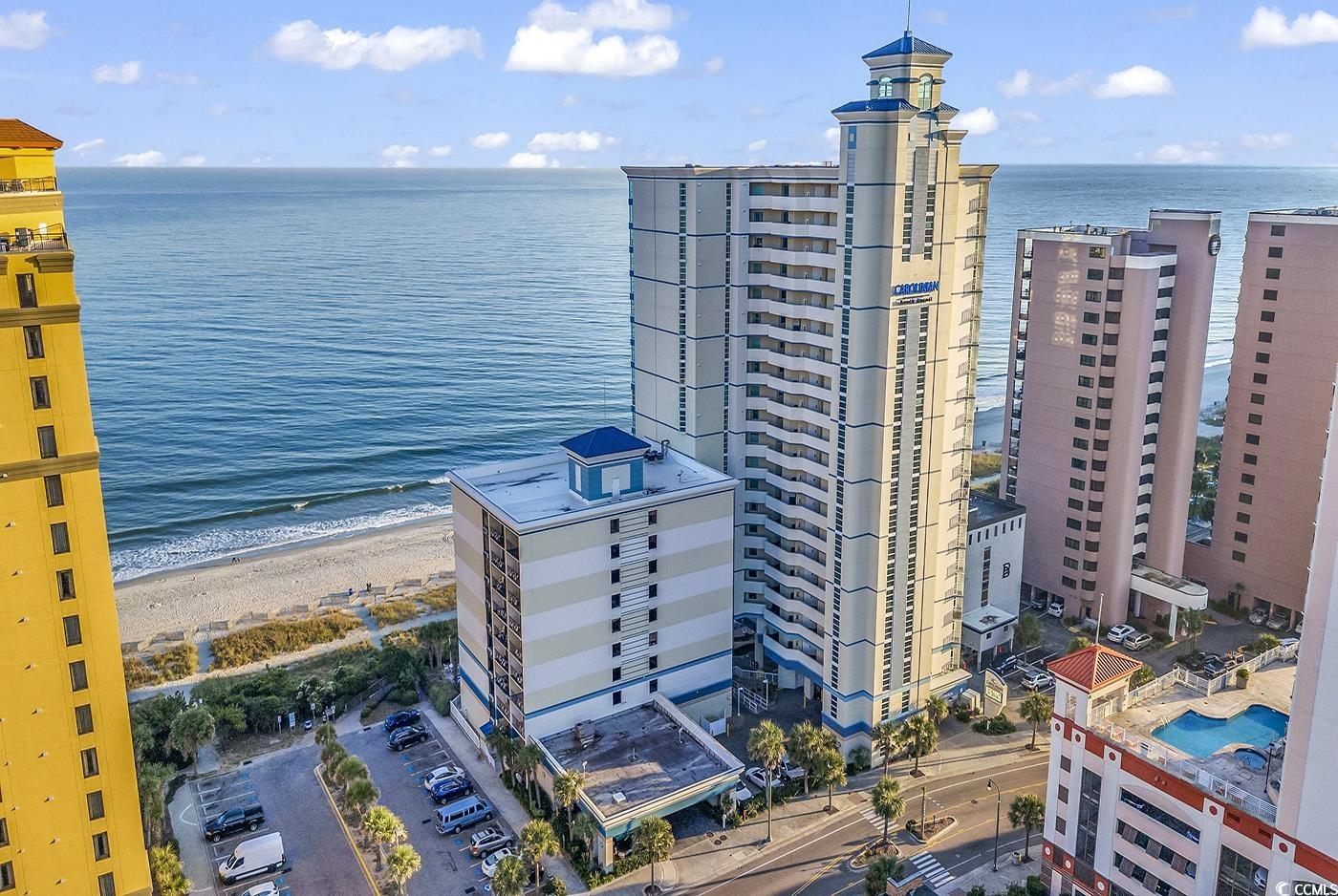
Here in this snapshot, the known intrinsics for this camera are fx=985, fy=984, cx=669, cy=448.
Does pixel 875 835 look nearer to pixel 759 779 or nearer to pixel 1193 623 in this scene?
pixel 759 779

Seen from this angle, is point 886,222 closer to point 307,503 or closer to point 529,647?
point 529,647

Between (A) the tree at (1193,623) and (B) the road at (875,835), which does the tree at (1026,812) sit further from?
(A) the tree at (1193,623)

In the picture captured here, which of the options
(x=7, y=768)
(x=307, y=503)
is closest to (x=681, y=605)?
(x=7, y=768)

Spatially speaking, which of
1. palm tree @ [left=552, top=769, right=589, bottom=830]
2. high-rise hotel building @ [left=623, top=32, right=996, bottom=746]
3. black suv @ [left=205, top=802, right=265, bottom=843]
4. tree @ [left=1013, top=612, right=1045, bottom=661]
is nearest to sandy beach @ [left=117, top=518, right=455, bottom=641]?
high-rise hotel building @ [left=623, top=32, right=996, bottom=746]

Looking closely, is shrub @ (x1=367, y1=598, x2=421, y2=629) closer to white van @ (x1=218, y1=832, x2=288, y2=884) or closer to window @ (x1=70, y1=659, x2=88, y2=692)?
white van @ (x1=218, y1=832, x2=288, y2=884)

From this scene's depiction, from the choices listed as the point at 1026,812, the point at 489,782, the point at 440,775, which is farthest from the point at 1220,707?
the point at 440,775

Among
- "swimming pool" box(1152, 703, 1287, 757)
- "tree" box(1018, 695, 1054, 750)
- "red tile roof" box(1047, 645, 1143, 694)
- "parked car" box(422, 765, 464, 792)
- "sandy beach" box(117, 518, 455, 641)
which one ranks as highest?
"red tile roof" box(1047, 645, 1143, 694)
